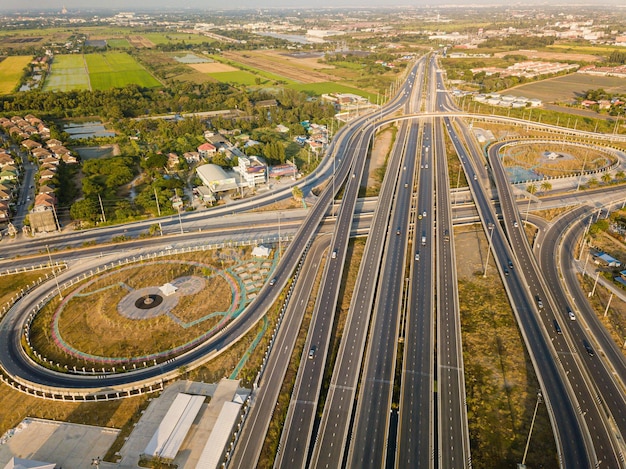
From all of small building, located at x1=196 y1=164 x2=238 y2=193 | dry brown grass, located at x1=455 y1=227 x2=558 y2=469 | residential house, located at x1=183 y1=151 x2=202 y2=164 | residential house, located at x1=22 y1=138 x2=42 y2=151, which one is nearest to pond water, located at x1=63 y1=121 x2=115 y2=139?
residential house, located at x1=22 y1=138 x2=42 y2=151

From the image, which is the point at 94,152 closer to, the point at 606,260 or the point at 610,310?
the point at 606,260

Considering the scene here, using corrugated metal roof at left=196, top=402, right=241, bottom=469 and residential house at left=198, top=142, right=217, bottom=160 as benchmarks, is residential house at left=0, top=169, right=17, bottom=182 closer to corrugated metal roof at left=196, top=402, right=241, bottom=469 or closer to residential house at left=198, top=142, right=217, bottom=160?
residential house at left=198, top=142, right=217, bottom=160

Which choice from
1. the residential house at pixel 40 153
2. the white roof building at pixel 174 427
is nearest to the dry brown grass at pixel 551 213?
the white roof building at pixel 174 427

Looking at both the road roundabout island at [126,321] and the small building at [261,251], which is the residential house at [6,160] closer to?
the road roundabout island at [126,321]

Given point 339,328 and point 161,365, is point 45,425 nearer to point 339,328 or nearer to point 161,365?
point 161,365

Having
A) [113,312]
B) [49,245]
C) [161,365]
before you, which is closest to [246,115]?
[49,245]

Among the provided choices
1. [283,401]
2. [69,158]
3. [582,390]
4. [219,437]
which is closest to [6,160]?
[69,158]
